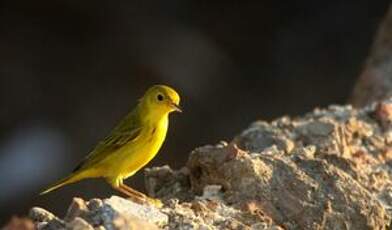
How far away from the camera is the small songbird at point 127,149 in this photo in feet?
22.8

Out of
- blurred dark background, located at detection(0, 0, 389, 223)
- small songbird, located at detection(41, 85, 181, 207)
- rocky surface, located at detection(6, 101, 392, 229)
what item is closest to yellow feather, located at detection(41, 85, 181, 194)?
small songbird, located at detection(41, 85, 181, 207)

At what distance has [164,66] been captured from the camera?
60.4ft

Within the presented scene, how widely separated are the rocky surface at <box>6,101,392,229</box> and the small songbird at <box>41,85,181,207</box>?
131 mm

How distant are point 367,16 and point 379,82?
906 cm

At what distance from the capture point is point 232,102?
17828 millimetres

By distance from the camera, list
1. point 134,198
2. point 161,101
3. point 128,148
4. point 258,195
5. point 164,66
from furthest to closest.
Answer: point 164,66 < point 161,101 < point 128,148 < point 258,195 < point 134,198

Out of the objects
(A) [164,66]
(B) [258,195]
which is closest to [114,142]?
(B) [258,195]

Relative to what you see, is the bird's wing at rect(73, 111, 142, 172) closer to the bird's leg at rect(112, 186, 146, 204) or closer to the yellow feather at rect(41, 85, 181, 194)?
the yellow feather at rect(41, 85, 181, 194)

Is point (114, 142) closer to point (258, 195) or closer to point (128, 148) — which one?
point (128, 148)

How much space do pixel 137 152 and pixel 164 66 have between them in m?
11.5

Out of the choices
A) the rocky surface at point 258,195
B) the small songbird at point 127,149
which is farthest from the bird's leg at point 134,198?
the rocky surface at point 258,195

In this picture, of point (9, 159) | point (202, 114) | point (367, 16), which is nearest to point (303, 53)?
point (367, 16)

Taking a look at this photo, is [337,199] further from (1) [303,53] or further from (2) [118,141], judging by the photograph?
(1) [303,53]

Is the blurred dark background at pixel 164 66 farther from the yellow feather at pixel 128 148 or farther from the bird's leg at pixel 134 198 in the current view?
the bird's leg at pixel 134 198
